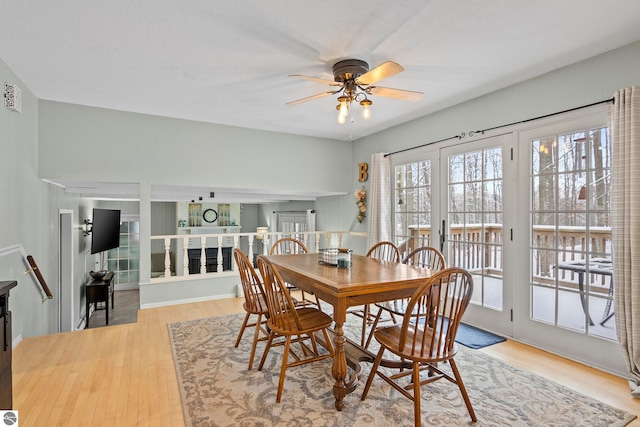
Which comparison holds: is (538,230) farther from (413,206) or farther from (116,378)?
(116,378)

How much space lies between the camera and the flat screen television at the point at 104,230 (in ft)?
15.0

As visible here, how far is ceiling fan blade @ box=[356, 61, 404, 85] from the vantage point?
216 cm

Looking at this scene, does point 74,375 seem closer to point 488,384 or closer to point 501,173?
point 488,384

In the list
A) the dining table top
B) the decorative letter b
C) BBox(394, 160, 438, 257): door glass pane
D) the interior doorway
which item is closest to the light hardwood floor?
the dining table top

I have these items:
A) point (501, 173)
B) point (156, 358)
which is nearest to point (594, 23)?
point (501, 173)

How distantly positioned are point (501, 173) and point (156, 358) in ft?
12.0

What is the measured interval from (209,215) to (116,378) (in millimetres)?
6797

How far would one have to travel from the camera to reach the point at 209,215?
29.3ft

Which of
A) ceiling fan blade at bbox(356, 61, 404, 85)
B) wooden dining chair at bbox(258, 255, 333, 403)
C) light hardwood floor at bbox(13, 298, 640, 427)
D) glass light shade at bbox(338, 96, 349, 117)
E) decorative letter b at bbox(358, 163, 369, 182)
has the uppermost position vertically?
ceiling fan blade at bbox(356, 61, 404, 85)

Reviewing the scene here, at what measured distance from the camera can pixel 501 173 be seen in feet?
10.9

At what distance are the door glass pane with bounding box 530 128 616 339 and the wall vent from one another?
181 inches

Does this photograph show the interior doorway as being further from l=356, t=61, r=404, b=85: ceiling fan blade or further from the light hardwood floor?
l=356, t=61, r=404, b=85: ceiling fan blade

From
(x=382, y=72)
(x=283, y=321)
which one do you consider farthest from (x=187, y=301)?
(x=382, y=72)

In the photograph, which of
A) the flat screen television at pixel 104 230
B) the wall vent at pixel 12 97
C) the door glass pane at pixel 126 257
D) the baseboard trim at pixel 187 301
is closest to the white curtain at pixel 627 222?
the baseboard trim at pixel 187 301
